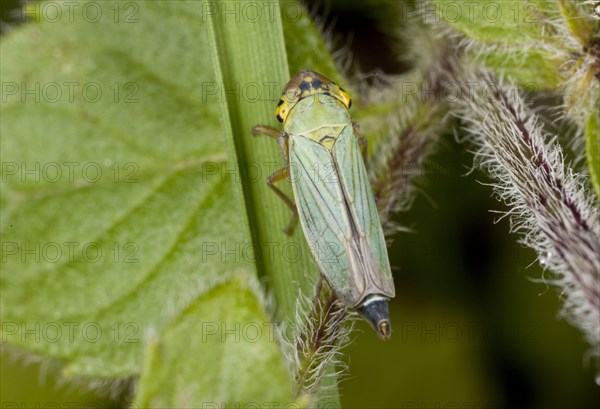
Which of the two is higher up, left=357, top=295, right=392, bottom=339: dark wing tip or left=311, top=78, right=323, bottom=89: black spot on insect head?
left=311, top=78, right=323, bottom=89: black spot on insect head

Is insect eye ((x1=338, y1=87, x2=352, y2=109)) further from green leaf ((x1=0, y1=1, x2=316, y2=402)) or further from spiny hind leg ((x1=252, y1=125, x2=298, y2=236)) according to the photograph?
green leaf ((x1=0, y1=1, x2=316, y2=402))

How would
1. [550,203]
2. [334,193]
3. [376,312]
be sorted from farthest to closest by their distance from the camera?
[334,193] < [376,312] < [550,203]

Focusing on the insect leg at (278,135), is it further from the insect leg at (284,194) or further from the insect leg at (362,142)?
the insect leg at (362,142)

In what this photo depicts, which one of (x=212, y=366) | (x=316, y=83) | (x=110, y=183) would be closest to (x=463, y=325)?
(x=316, y=83)

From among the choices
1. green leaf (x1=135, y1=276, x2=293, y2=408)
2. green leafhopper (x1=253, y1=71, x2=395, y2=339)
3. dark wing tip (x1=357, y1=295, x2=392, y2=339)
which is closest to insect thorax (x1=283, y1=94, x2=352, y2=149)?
green leafhopper (x1=253, y1=71, x2=395, y2=339)

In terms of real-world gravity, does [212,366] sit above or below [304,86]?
below

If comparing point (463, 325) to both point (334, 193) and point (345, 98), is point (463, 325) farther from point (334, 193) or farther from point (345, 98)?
point (345, 98)

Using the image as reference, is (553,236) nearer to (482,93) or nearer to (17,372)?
(482,93)
